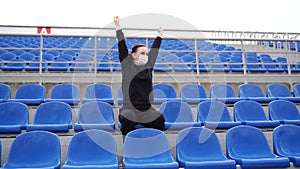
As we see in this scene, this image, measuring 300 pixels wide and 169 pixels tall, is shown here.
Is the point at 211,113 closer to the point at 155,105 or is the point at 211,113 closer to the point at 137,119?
the point at 155,105

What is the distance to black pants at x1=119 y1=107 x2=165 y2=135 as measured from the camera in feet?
10.1

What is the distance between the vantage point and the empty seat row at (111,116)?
10.9 ft

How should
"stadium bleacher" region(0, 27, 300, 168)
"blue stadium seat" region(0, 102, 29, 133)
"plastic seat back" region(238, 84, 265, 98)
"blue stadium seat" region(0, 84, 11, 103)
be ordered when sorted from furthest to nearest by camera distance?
1. "plastic seat back" region(238, 84, 265, 98)
2. "blue stadium seat" region(0, 84, 11, 103)
3. "blue stadium seat" region(0, 102, 29, 133)
4. "stadium bleacher" region(0, 27, 300, 168)

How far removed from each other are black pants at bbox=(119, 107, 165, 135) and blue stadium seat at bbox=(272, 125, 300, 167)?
45.9 inches

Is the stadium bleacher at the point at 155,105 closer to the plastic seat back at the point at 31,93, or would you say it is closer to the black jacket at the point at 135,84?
the plastic seat back at the point at 31,93

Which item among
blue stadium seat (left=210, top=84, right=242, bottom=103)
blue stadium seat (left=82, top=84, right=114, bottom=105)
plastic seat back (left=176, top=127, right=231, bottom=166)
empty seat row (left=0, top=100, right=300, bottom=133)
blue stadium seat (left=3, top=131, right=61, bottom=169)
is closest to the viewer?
blue stadium seat (left=3, top=131, right=61, bottom=169)

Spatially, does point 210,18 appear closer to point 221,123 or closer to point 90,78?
point 90,78

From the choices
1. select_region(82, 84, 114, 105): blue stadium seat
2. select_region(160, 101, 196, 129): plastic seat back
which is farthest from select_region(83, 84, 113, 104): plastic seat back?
select_region(160, 101, 196, 129): plastic seat back

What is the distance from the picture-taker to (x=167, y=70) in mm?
5715

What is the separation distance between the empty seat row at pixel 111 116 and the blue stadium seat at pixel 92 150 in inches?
18.7

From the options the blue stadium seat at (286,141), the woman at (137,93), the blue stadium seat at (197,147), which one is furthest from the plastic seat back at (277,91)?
the woman at (137,93)

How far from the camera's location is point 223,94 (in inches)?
183

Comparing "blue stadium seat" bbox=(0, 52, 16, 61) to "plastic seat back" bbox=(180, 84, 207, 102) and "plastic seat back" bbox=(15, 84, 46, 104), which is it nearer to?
"plastic seat back" bbox=(15, 84, 46, 104)

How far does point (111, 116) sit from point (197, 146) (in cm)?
114
